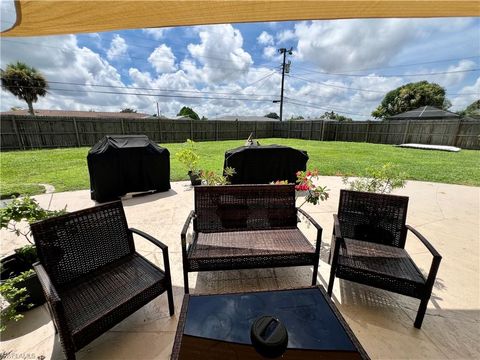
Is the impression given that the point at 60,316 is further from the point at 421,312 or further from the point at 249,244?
the point at 421,312

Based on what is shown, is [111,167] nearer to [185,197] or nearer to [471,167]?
[185,197]

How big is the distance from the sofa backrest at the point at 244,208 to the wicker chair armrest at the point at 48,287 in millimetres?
1400

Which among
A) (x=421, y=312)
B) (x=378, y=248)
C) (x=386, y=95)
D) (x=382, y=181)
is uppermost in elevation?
(x=386, y=95)

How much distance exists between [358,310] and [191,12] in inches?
125

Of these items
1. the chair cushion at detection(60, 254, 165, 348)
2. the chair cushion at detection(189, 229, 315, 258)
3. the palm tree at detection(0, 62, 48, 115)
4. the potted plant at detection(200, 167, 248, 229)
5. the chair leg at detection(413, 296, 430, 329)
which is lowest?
the chair leg at detection(413, 296, 430, 329)

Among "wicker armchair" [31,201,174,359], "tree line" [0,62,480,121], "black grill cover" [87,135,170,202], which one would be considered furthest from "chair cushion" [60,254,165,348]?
"tree line" [0,62,480,121]

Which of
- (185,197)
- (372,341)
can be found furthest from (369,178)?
(185,197)

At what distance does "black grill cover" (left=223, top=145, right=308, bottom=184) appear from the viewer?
525cm

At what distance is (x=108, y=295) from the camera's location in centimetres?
171

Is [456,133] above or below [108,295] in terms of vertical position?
above

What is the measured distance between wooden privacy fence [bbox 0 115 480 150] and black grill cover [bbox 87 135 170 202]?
36.3 ft

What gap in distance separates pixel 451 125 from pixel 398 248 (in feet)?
56.7

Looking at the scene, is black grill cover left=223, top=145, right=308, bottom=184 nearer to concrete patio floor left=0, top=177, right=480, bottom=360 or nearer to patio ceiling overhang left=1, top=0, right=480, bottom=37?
concrete patio floor left=0, top=177, right=480, bottom=360

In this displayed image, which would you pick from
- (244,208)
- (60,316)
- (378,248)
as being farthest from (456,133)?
(60,316)
